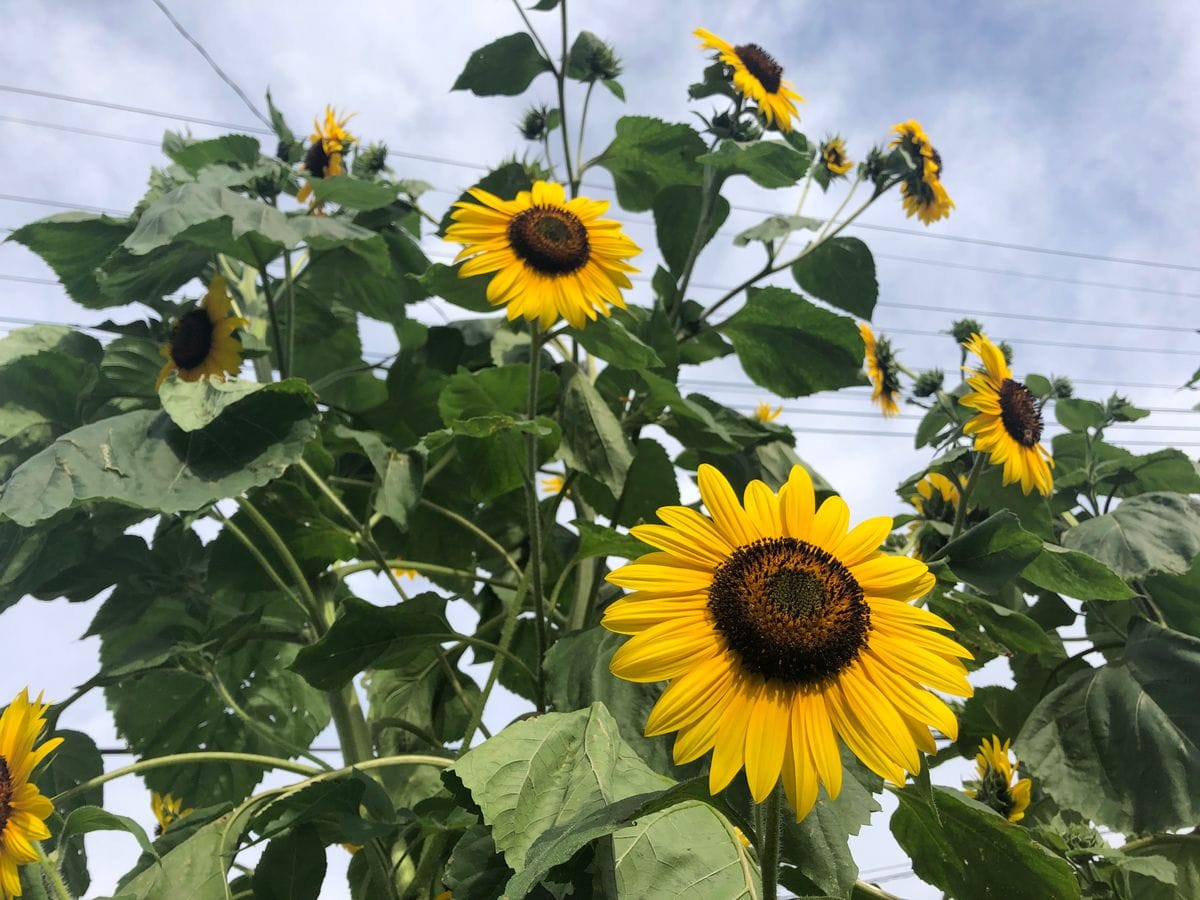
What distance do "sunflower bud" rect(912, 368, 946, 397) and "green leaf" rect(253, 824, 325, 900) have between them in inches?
34.6

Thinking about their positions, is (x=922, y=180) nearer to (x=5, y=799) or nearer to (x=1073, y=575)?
(x=1073, y=575)

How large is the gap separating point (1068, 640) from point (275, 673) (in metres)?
0.89

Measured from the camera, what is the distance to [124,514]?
0.97 metres

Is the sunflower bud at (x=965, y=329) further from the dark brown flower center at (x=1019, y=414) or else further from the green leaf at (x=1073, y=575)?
the green leaf at (x=1073, y=575)

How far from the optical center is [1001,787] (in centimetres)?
108

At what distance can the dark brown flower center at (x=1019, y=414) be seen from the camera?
39.3 inches

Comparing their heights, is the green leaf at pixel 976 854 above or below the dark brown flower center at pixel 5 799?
below

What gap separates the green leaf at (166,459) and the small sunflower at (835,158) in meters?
0.80

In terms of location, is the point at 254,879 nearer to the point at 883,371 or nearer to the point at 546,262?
the point at 546,262

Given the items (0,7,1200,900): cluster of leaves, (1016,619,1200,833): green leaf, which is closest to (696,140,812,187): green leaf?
(0,7,1200,900): cluster of leaves

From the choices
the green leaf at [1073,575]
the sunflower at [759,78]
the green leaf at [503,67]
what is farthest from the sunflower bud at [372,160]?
the green leaf at [1073,575]

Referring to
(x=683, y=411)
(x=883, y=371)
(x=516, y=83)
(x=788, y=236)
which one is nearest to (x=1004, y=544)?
(x=683, y=411)

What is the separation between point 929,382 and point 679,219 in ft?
1.26

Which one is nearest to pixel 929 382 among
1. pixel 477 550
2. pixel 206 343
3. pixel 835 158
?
pixel 835 158
